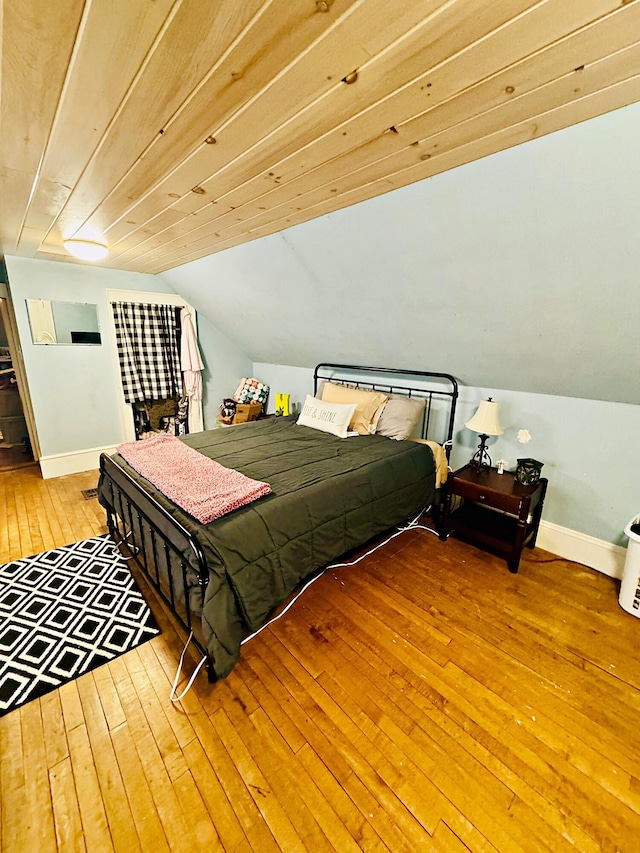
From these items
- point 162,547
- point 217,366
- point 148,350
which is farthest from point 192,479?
point 217,366

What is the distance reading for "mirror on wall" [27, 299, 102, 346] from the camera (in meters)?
3.44

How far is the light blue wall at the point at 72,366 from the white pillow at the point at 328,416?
7.63 feet

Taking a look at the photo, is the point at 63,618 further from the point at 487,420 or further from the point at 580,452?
the point at 580,452

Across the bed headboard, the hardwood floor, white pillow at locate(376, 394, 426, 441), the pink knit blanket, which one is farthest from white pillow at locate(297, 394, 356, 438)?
the hardwood floor

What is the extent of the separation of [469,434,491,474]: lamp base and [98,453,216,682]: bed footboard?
2072 millimetres

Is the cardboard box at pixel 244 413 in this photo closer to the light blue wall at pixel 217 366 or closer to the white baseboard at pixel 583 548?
the light blue wall at pixel 217 366

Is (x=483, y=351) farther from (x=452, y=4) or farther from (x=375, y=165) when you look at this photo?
(x=452, y=4)

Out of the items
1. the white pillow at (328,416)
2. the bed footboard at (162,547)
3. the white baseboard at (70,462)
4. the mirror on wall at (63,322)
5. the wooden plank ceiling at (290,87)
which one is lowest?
the white baseboard at (70,462)

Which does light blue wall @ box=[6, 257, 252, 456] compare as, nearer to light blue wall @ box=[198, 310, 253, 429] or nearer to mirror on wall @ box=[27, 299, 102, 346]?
mirror on wall @ box=[27, 299, 102, 346]

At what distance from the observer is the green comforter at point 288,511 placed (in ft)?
5.09

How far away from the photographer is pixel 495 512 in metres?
2.81

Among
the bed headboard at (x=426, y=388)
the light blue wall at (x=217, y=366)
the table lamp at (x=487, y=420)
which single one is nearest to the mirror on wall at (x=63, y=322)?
the light blue wall at (x=217, y=366)

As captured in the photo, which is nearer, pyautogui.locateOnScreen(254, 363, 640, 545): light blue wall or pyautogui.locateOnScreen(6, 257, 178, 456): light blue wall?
pyautogui.locateOnScreen(254, 363, 640, 545): light blue wall


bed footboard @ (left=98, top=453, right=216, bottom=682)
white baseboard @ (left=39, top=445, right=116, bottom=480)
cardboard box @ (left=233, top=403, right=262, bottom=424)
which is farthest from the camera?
cardboard box @ (left=233, top=403, right=262, bottom=424)
